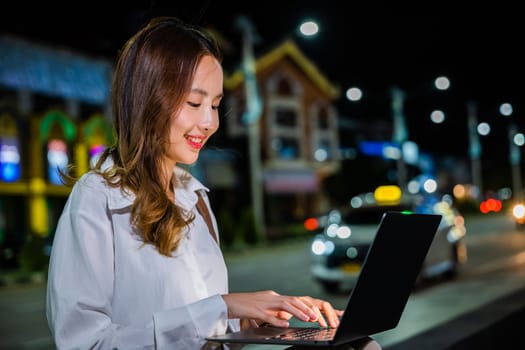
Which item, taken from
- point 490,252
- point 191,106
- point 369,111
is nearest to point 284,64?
point 369,111

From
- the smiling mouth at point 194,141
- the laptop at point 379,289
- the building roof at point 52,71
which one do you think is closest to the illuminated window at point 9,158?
the building roof at point 52,71

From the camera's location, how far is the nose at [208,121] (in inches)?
88.1

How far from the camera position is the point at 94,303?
189 centimetres

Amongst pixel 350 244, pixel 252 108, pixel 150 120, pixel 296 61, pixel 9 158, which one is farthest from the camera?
pixel 296 61

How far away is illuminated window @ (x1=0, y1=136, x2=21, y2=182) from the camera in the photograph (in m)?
25.3

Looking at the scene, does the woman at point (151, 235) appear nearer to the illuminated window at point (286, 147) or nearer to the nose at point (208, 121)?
the nose at point (208, 121)

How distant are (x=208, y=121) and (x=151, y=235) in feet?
1.37

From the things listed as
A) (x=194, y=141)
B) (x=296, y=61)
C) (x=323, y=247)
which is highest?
(x=296, y=61)

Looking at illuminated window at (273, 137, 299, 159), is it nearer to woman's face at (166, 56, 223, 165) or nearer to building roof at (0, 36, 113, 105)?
building roof at (0, 36, 113, 105)

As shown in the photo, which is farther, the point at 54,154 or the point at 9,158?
the point at 54,154

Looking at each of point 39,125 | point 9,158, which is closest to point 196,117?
point 9,158

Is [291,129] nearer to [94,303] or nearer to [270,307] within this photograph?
[270,307]

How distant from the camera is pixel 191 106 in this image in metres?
2.21

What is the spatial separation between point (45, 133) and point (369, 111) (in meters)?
38.2
